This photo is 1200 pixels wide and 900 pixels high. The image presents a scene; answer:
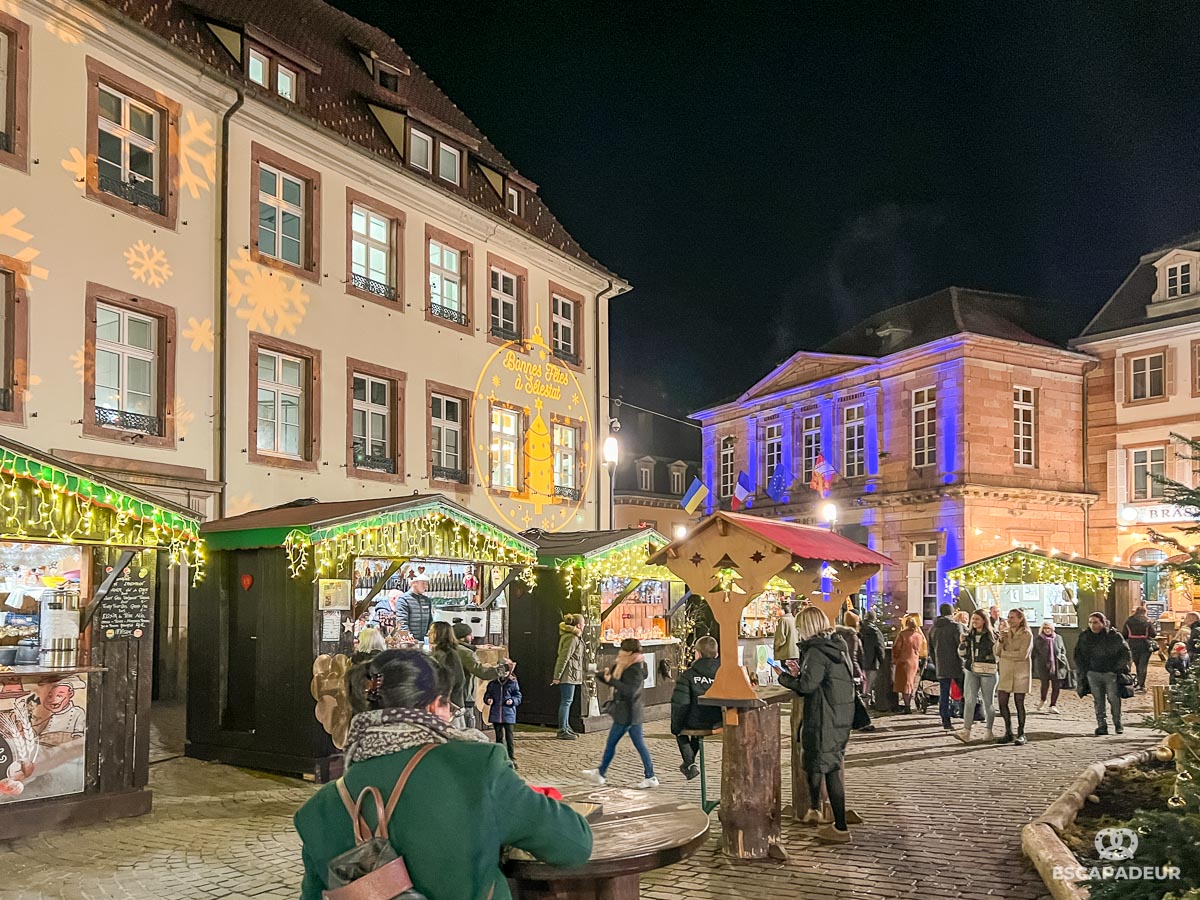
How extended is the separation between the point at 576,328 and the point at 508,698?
1434 cm

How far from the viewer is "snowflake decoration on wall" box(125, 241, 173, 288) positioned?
15680 mm

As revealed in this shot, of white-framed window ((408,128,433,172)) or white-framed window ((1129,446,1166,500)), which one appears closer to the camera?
white-framed window ((408,128,433,172))

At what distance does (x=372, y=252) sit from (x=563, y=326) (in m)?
6.18

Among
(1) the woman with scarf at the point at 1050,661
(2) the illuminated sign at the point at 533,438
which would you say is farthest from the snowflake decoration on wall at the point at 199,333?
(1) the woman with scarf at the point at 1050,661

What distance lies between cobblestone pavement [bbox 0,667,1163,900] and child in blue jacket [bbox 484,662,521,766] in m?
0.65

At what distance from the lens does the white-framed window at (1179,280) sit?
34.0 metres

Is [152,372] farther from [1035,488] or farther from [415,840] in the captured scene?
[1035,488]

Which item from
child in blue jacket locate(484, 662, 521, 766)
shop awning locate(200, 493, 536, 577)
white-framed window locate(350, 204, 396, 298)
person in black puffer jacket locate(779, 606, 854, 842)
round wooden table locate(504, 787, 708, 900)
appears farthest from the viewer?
white-framed window locate(350, 204, 396, 298)

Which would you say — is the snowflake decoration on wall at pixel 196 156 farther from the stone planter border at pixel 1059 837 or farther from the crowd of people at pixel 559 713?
the stone planter border at pixel 1059 837

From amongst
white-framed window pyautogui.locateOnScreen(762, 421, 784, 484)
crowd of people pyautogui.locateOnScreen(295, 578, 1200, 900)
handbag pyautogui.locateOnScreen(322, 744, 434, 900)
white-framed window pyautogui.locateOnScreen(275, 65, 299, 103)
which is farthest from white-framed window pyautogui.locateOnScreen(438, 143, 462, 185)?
white-framed window pyautogui.locateOnScreen(762, 421, 784, 484)

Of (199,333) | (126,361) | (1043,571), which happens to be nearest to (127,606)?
(126,361)

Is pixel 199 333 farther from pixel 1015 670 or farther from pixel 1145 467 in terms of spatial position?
pixel 1145 467

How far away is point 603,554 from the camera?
16.9 meters

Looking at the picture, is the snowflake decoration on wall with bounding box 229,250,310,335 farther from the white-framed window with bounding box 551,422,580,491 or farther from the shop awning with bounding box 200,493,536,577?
the white-framed window with bounding box 551,422,580,491
